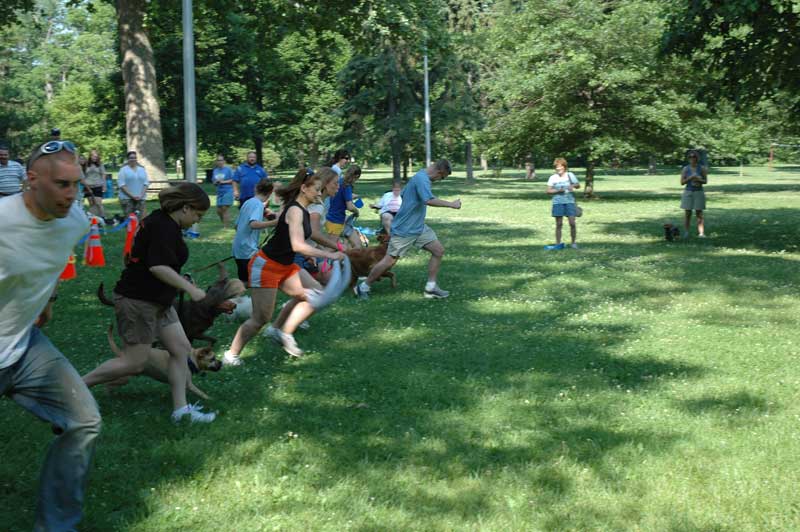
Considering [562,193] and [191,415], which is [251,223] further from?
[562,193]

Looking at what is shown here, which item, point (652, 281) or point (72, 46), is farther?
point (72, 46)

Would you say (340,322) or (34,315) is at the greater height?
(34,315)

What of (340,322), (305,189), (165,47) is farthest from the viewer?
(165,47)

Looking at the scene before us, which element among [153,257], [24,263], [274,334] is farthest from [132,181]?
[24,263]

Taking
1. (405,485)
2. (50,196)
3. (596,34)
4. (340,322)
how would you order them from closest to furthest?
(50,196)
(405,485)
(340,322)
(596,34)

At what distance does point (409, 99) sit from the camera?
48.9m

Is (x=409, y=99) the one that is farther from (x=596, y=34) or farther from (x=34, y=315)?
(x=34, y=315)

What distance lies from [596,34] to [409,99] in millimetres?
15542

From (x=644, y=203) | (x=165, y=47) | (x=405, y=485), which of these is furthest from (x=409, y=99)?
(x=405, y=485)

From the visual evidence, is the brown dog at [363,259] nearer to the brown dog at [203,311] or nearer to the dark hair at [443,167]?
the dark hair at [443,167]

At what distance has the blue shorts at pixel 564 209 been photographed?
56.5 ft

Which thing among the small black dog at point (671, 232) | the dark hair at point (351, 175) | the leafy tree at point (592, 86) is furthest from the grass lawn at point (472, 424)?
the leafy tree at point (592, 86)

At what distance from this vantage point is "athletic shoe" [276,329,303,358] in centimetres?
811

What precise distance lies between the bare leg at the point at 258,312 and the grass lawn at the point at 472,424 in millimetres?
274
